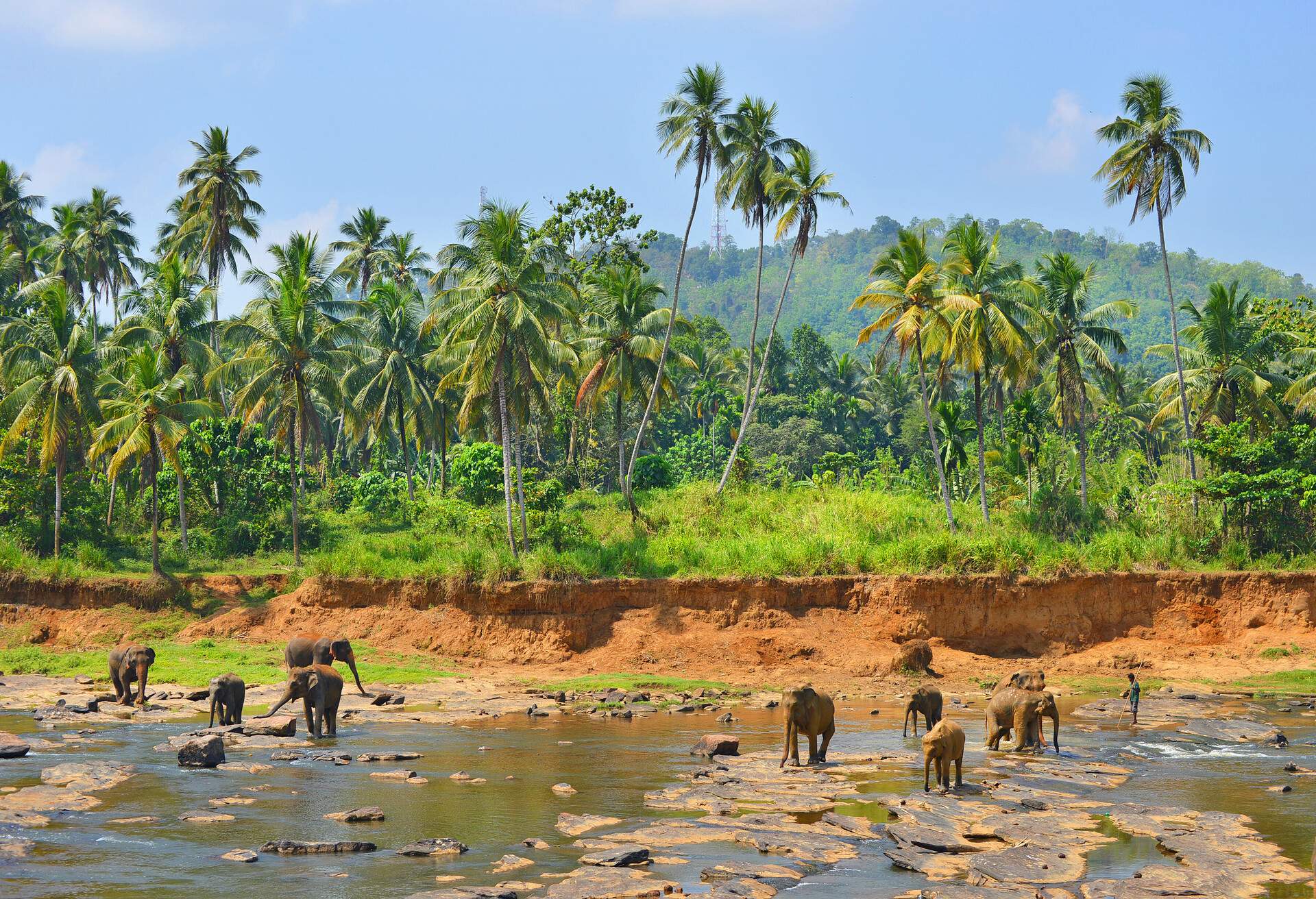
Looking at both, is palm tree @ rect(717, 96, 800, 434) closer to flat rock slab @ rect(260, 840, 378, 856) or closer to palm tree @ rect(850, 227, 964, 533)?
palm tree @ rect(850, 227, 964, 533)

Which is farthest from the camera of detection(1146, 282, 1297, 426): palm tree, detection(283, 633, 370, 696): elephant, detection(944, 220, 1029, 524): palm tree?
detection(1146, 282, 1297, 426): palm tree

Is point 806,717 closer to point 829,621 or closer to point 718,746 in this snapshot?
point 718,746

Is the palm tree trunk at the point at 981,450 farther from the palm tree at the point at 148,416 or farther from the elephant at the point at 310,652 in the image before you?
the palm tree at the point at 148,416

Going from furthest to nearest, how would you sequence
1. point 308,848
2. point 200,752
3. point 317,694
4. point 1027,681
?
1. point 1027,681
2. point 317,694
3. point 200,752
4. point 308,848

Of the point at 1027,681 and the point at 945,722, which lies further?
the point at 1027,681

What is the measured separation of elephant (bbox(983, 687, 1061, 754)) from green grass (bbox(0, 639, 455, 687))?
15.7 meters

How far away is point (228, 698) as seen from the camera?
22.7 meters

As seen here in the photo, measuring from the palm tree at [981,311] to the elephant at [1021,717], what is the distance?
1793 cm

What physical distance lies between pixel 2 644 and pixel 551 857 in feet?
95.6

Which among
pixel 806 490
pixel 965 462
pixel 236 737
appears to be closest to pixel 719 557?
pixel 806 490

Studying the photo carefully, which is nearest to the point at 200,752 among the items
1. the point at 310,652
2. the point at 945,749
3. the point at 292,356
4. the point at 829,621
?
the point at 310,652

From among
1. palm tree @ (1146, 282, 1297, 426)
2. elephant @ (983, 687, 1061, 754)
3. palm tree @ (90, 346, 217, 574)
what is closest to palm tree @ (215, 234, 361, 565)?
palm tree @ (90, 346, 217, 574)

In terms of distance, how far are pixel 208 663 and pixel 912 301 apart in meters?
23.7

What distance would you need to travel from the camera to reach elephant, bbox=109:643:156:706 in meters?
25.9
